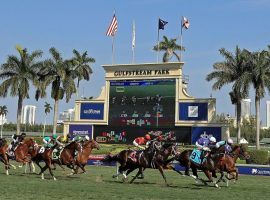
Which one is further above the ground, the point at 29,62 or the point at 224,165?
the point at 29,62

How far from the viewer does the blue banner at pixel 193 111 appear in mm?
46844

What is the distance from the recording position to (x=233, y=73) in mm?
45812

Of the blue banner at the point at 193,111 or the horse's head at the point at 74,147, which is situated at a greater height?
the blue banner at the point at 193,111

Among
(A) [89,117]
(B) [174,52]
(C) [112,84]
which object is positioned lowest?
(A) [89,117]

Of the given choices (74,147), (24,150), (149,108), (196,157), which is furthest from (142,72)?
(196,157)

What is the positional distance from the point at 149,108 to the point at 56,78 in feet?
41.7

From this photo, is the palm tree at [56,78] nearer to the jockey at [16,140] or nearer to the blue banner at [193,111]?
the blue banner at [193,111]

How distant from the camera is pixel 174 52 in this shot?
193ft

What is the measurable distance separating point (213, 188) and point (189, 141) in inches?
1127

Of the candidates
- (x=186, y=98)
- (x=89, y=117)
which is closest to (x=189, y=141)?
(x=186, y=98)

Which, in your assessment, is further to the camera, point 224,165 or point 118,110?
point 118,110

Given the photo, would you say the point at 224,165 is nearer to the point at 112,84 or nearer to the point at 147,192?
the point at 147,192

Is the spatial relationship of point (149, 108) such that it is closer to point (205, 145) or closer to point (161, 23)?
point (161, 23)

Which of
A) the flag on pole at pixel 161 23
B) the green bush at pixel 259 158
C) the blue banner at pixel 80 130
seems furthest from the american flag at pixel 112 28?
the green bush at pixel 259 158
